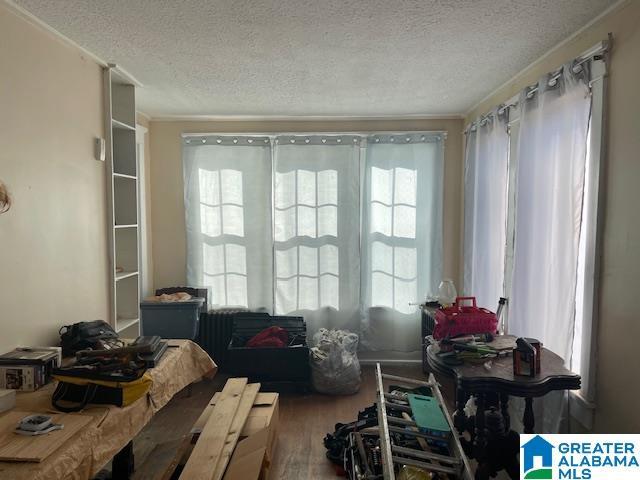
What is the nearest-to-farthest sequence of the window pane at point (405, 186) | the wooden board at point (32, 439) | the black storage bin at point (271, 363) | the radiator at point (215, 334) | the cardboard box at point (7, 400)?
the wooden board at point (32, 439)
the cardboard box at point (7, 400)
the black storage bin at point (271, 363)
the radiator at point (215, 334)
the window pane at point (405, 186)

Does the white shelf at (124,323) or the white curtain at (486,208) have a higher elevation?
the white curtain at (486,208)

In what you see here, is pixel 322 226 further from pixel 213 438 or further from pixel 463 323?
pixel 213 438

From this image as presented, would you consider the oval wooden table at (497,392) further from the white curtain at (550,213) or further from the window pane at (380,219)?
the window pane at (380,219)

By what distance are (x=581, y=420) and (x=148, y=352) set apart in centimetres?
212

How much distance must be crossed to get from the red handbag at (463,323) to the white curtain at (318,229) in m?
1.87

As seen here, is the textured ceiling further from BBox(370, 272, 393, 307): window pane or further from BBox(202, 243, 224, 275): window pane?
BBox(370, 272, 393, 307): window pane

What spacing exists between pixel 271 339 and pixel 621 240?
2.70 meters

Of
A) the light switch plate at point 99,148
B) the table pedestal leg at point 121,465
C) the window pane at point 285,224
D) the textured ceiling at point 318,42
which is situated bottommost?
the table pedestal leg at point 121,465

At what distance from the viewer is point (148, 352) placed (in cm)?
217

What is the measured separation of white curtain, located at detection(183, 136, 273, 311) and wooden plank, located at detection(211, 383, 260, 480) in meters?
1.35

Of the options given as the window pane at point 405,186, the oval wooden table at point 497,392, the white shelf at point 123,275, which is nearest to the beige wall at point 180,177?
the window pane at point 405,186

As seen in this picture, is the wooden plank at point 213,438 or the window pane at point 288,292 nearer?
the wooden plank at point 213,438

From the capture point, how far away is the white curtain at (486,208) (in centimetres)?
332

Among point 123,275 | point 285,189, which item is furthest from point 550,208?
point 123,275
